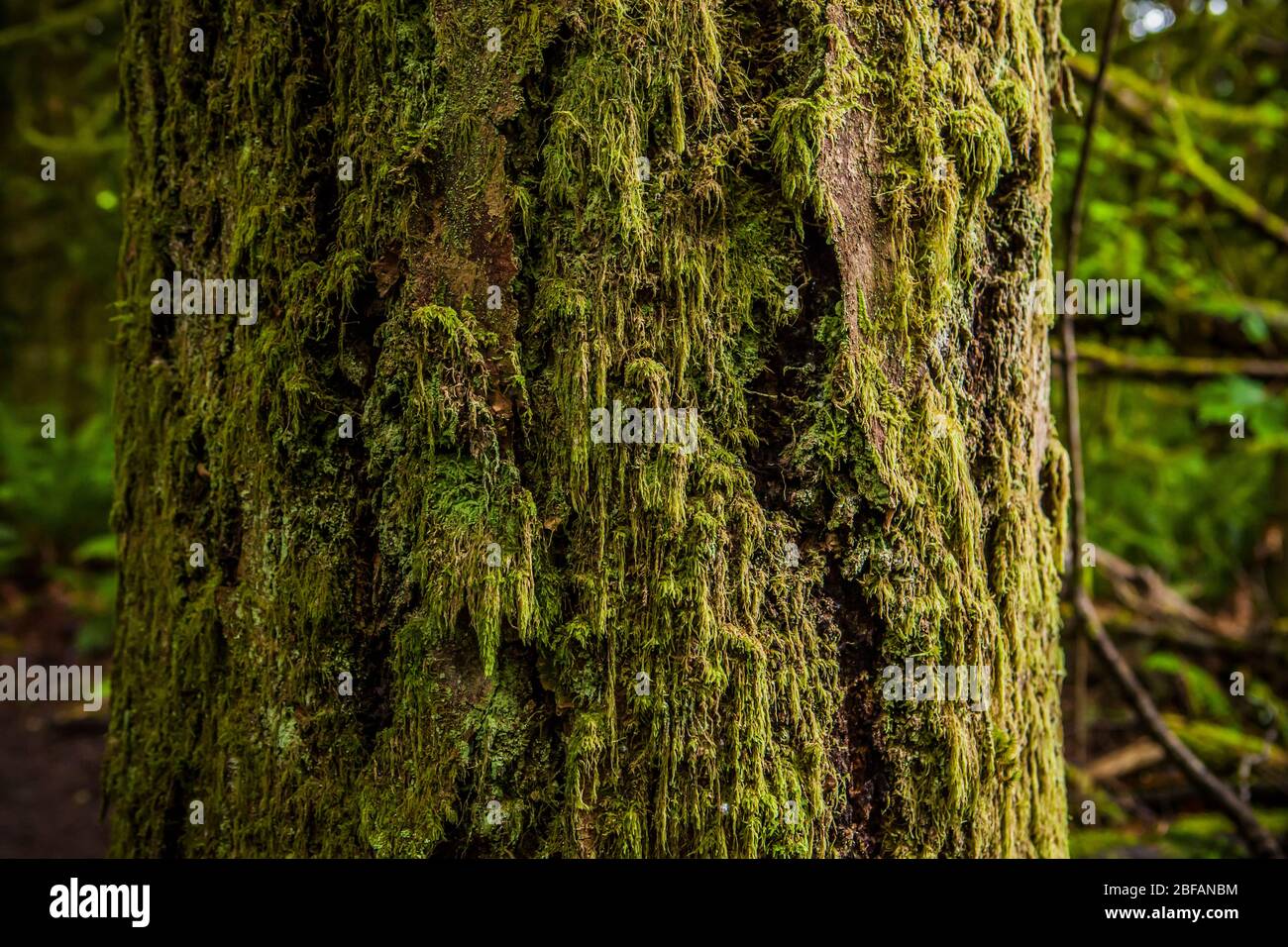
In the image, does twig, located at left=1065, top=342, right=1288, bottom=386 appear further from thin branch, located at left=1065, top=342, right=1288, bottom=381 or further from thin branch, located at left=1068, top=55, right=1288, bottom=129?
thin branch, located at left=1068, top=55, right=1288, bottom=129

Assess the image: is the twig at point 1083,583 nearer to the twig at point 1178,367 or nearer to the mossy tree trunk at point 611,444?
the mossy tree trunk at point 611,444

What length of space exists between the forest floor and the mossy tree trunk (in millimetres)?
3382

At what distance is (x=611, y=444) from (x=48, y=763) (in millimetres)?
5975

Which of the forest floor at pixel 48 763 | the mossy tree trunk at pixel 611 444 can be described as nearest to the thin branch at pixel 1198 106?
the mossy tree trunk at pixel 611 444

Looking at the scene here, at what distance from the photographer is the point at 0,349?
955 centimetres

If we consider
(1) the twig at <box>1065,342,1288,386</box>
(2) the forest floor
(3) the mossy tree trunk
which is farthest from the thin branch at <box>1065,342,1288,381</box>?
(2) the forest floor

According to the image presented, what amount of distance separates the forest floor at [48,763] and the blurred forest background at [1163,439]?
2cm

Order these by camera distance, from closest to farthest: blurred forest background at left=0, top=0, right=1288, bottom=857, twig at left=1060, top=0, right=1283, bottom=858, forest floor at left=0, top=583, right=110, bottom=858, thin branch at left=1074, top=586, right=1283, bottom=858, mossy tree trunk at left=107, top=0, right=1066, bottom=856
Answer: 1. mossy tree trunk at left=107, top=0, right=1066, bottom=856
2. twig at left=1060, top=0, right=1283, bottom=858
3. thin branch at left=1074, top=586, right=1283, bottom=858
4. blurred forest background at left=0, top=0, right=1288, bottom=857
5. forest floor at left=0, top=583, right=110, bottom=858

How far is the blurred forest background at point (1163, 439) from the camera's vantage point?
4.16 meters

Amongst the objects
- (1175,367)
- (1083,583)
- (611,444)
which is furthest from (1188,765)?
(611,444)

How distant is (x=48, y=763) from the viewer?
18.0ft

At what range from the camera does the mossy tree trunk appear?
1.35 m

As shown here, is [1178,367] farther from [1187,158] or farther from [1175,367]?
[1187,158]

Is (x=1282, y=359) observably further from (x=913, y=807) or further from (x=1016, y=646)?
(x=913, y=807)
